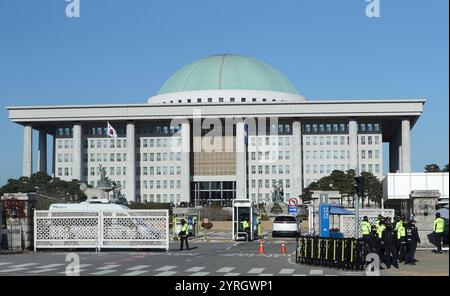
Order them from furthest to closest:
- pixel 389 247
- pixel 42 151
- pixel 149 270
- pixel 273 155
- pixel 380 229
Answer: pixel 42 151 → pixel 273 155 → pixel 380 229 → pixel 389 247 → pixel 149 270

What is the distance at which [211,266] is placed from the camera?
2778cm

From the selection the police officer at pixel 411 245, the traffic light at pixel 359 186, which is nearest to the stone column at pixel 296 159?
the traffic light at pixel 359 186

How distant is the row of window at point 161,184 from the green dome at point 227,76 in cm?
1998

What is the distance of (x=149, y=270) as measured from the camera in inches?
1006

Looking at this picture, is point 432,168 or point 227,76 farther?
point 227,76

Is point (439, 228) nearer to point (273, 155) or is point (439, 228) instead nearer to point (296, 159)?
point (296, 159)

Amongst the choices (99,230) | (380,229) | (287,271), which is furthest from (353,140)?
(287,271)

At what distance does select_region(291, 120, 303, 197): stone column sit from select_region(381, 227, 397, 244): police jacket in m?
131

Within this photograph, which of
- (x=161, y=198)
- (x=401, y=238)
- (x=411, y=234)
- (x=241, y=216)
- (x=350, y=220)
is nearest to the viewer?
(x=411, y=234)

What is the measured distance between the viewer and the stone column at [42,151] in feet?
547

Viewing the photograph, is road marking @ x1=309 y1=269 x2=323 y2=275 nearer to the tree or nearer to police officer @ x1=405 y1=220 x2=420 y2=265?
police officer @ x1=405 y1=220 x2=420 y2=265

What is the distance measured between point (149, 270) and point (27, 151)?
139008 mm

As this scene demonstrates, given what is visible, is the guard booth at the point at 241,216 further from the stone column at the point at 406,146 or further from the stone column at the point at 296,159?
the stone column at the point at 296,159
